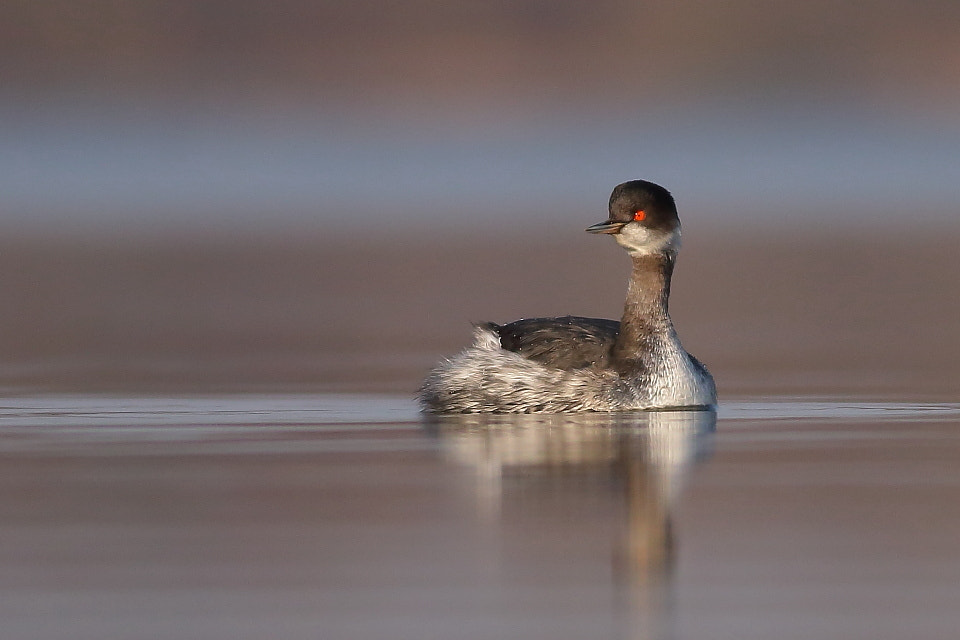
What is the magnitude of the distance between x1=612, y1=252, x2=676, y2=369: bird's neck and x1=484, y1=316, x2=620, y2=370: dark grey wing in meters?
0.13

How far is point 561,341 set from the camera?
14.8 m

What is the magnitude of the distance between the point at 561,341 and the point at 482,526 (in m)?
4.78

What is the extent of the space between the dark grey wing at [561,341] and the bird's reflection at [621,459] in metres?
0.42

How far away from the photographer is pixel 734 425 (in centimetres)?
1395

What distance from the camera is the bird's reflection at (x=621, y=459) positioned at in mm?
9227

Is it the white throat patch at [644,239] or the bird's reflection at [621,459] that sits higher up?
the white throat patch at [644,239]

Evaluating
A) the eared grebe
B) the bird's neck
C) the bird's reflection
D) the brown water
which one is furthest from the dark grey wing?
the brown water

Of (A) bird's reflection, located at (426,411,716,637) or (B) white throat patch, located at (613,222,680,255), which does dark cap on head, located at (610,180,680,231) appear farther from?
(A) bird's reflection, located at (426,411,716,637)

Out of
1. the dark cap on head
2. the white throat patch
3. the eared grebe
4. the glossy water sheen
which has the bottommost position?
the glossy water sheen

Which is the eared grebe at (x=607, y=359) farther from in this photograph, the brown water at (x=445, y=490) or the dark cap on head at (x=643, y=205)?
the brown water at (x=445, y=490)

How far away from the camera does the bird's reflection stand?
30.3 ft

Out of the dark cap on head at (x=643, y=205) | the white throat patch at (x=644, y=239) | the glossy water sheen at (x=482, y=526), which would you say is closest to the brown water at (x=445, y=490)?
the glossy water sheen at (x=482, y=526)

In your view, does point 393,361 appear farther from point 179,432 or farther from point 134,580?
point 134,580

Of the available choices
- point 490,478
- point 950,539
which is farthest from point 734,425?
point 950,539
